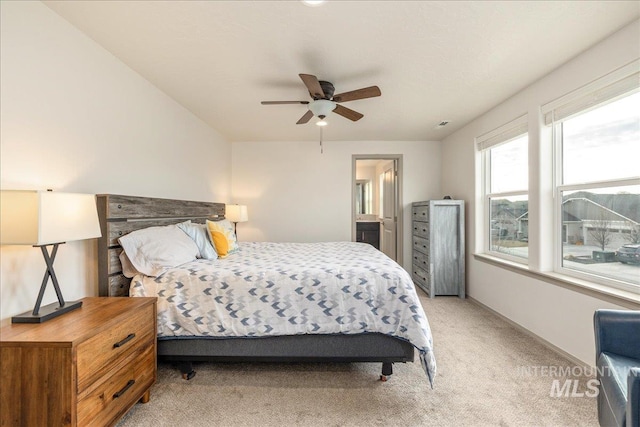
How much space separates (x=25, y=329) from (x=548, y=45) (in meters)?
3.55

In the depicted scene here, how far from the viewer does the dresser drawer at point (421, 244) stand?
4016 millimetres

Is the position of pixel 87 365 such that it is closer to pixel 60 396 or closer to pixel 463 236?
pixel 60 396

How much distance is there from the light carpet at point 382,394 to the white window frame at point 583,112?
2.31 ft

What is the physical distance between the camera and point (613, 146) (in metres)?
A: 2.04

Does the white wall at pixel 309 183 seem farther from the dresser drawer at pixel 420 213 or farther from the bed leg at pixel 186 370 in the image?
the bed leg at pixel 186 370

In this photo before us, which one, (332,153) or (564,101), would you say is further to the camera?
(332,153)

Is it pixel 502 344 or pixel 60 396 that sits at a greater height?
pixel 60 396

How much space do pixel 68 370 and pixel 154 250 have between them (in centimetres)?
97

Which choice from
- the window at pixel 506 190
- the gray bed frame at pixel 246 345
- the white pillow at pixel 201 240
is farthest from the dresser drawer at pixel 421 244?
the white pillow at pixel 201 240

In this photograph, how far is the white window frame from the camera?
1868 mm

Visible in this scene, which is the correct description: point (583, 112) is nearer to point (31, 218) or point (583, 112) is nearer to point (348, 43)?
point (348, 43)

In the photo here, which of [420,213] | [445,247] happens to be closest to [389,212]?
[420,213]

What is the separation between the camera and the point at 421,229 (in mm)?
4219

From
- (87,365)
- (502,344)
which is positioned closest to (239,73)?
(87,365)
